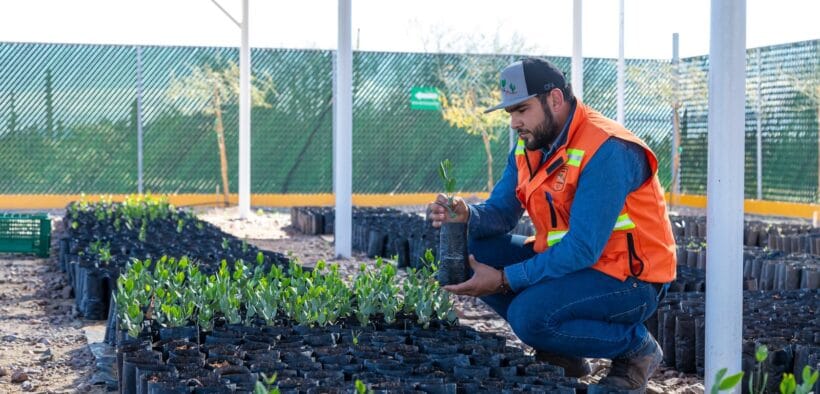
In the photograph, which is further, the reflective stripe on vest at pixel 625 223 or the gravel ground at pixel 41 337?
the gravel ground at pixel 41 337

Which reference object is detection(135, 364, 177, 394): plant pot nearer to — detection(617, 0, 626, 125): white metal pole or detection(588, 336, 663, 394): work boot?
detection(588, 336, 663, 394): work boot

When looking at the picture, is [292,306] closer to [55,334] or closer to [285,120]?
[55,334]

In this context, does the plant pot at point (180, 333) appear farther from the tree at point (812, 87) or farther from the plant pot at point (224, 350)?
the tree at point (812, 87)

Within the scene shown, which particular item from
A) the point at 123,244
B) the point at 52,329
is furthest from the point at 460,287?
the point at 123,244

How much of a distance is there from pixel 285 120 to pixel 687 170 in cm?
684

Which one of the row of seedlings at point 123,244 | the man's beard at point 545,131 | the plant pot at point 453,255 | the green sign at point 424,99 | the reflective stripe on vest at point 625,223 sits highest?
the green sign at point 424,99

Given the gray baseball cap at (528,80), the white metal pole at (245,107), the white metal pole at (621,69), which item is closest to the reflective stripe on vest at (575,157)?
the gray baseball cap at (528,80)

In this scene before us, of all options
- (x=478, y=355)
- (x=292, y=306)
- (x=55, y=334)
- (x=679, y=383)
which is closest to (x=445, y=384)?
(x=478, y=355)

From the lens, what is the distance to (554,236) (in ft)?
13.7

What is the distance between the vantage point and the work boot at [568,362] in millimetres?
4238

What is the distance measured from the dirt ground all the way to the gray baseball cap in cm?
151

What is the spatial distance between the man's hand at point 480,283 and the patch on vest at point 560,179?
1.26 feet

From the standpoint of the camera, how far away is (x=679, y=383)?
4887 mm

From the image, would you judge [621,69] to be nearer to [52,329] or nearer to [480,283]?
[52,329]
